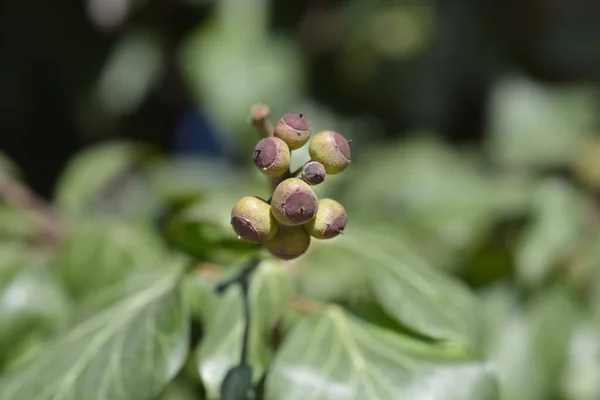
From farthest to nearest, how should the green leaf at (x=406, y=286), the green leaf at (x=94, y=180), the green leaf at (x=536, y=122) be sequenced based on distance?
the green leaf at (x=536, y=122) < the green leaf at (x=94, y=180) < the green leaf at (x=406, y=286)

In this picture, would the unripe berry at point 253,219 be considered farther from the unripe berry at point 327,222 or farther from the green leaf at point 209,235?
the green leaf at point 209,235

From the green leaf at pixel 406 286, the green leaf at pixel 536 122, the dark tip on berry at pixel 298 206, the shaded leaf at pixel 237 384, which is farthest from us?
the green leaf at pixel 536 122

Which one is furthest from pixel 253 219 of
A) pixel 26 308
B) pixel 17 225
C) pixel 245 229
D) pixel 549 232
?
pixel 549 232

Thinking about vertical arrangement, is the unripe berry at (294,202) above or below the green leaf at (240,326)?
above

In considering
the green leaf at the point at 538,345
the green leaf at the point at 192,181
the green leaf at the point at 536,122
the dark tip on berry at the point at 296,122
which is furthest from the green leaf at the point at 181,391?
the green leaf at the point at 536,122

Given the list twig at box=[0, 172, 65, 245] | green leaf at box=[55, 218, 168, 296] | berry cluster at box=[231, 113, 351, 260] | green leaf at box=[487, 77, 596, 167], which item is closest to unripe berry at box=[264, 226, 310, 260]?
berry cluster at box=[231, 113, 351, 260]

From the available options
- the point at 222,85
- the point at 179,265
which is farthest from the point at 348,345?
the point at 222,85

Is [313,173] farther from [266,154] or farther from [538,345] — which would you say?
[538,345]
